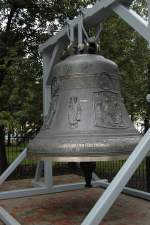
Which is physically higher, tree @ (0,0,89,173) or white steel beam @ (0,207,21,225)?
tree @ (0,0,89,173)

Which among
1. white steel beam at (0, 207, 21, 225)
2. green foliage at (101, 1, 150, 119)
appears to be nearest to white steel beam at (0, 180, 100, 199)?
white steel beam at (0, 207, 21, 225)

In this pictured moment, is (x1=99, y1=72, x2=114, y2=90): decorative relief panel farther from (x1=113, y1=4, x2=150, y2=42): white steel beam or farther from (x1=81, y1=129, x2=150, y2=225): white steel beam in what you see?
(x1=81, y1=129, x2=150, y2=225): white steel beam

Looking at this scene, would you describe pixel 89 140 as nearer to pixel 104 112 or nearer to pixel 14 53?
pixel 104 112

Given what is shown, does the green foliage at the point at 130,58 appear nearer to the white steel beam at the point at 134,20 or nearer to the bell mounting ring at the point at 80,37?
the bell mounting ring at the point at 80,37

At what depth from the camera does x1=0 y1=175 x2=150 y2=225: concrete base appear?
15.6ft

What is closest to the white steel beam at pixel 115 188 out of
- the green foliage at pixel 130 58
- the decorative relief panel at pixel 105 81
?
the decorative relief panel at pixel 105 81

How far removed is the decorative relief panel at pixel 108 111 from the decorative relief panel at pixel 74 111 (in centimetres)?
18

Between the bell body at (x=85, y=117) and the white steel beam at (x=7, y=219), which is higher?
the bell body at (x=85, y=117)

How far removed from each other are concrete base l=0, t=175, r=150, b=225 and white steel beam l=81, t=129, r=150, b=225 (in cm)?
147

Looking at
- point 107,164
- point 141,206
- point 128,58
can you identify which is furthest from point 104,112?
point 107,164

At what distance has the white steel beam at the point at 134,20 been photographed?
149 inches

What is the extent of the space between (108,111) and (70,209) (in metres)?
1.84

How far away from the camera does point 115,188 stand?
324cm

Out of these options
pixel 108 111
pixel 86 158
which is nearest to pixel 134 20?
pixel 108 111
